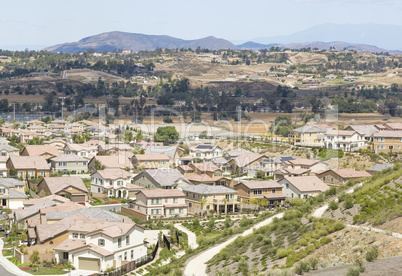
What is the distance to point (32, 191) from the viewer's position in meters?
49.7

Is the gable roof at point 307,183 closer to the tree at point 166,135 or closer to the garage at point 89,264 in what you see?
the garage at point 89,264

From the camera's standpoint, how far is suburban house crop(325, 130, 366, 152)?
223 ft

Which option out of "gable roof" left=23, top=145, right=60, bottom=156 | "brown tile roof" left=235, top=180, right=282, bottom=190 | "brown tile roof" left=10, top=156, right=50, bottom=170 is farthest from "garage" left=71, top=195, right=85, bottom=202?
"gable roof" left=23, top=145, right=60, bottom=156

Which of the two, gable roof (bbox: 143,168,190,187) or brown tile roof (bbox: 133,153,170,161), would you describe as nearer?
gable roof (bbox: 143,168,190,187)

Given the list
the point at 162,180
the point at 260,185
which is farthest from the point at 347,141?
the point at 162,180

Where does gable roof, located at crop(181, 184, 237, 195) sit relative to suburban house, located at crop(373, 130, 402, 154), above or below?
below

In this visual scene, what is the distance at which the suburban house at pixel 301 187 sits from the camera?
157ft

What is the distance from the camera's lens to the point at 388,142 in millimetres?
63531

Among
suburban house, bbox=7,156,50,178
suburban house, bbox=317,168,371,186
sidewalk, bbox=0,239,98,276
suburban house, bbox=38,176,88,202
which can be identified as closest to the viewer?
sidewalk, bbox=0,239,98,276

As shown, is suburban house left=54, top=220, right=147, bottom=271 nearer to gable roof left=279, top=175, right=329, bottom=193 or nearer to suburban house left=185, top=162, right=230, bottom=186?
gable roof left=279, top=175, right=329, bottom=193

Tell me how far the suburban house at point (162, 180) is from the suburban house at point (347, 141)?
954 inches

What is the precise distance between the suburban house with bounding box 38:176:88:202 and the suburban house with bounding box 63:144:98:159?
16.7 m

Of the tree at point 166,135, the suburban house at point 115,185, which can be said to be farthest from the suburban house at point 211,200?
the tree at point 166,135

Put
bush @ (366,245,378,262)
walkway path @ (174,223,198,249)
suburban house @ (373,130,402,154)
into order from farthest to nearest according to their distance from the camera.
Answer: suburban house @ (373,130,402,154)
walkway path @ (174,223,198,249)
bush @ (366,245,378,262)
